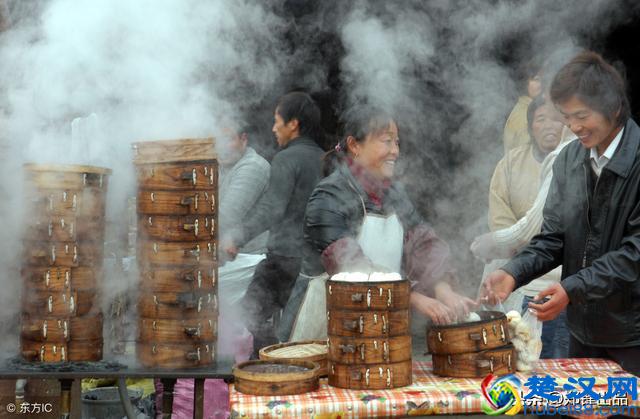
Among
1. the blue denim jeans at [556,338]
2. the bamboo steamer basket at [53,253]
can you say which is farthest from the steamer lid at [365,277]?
the blue denim jeans at [556,338]

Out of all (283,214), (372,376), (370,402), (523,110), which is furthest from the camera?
(523,110)

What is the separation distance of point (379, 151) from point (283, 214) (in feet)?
4.16

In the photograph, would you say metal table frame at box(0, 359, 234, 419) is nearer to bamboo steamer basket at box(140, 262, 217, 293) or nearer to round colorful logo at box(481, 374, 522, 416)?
bamboo steamer basket at box(140, 262, 217, 293)

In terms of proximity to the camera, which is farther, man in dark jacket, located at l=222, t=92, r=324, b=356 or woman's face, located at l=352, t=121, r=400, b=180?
man in dark jacket, located at l=222, t=92, r=324, b=356

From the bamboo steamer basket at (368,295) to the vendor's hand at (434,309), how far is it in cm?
27

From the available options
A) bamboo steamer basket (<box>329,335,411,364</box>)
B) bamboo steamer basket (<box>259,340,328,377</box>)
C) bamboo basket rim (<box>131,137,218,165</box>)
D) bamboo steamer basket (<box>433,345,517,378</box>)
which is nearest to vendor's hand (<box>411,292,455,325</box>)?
bamboo steamer basket (<box>433,345,517,378</box>)

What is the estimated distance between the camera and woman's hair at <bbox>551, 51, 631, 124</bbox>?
3.04m

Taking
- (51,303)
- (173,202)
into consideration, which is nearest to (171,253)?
(173,202)

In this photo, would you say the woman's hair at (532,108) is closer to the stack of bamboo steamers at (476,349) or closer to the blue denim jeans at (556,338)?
the blue denim jeans at (556,338)

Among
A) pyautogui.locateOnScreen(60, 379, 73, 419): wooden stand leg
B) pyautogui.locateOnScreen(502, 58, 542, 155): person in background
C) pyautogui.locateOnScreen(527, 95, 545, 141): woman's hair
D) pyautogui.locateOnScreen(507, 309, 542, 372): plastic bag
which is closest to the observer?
pyautogui.locateOnScreen(507, 309, 542, 372): plastic bag

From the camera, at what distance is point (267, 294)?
4.73m

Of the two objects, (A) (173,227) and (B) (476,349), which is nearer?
(B) (476,349)

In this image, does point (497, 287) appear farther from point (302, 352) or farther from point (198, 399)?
point (198, 399)

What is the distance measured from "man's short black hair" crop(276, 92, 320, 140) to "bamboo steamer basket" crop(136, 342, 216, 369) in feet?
5.84
